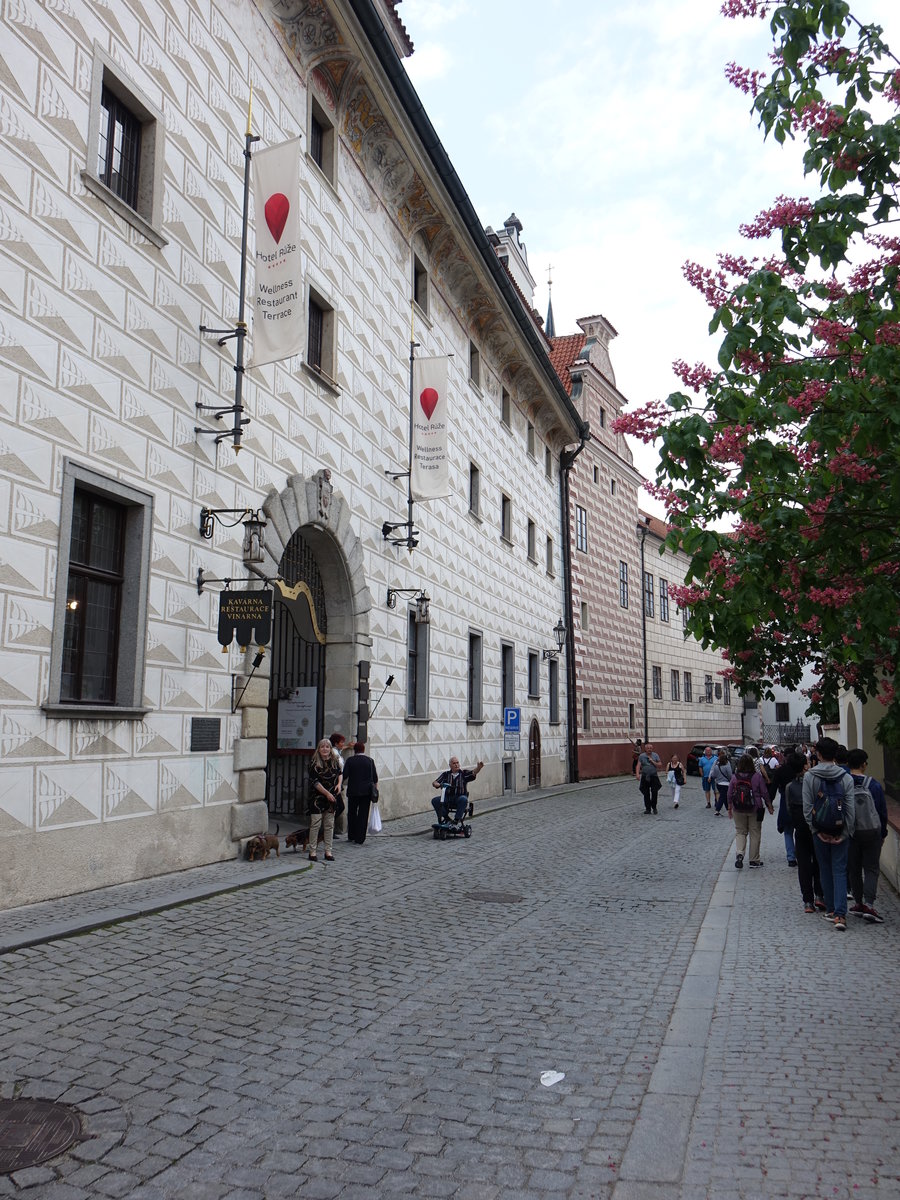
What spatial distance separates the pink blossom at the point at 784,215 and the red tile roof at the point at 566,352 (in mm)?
33308

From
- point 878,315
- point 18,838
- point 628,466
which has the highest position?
point 628,466

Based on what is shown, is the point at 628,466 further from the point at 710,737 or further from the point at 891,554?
the point at 891,554

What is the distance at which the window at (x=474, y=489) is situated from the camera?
25.7 m

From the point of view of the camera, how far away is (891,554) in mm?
8008

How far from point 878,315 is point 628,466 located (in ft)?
127

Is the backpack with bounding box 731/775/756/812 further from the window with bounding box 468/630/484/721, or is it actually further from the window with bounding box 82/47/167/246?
the window with bounding box 468/630/484/721

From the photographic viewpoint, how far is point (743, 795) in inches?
559

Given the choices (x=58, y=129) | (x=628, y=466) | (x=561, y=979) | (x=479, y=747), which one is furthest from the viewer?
(x=628, y=466)

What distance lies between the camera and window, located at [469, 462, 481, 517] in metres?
25.7

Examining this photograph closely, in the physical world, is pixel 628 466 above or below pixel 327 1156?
above

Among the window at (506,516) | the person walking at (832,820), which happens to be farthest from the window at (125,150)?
the window at (506,516)

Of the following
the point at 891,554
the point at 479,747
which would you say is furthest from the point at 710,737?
the point at 891,554

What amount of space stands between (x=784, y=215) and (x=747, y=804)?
924 cm

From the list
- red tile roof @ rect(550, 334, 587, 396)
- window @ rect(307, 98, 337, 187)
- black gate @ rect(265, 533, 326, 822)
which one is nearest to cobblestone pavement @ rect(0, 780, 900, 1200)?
black gate @ rect(265, 533, 326, 822)
